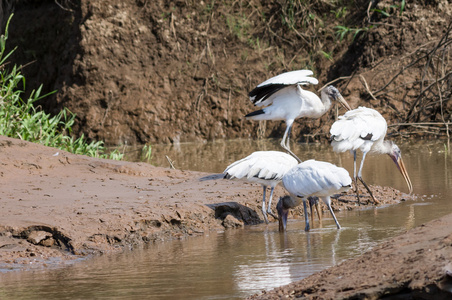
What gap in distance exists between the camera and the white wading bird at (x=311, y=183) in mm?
5898

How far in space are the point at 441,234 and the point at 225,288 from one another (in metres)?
1.30

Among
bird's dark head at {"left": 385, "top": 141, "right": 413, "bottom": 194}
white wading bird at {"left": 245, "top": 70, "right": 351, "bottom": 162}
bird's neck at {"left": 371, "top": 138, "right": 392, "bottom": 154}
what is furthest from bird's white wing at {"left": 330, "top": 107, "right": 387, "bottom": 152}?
white wading bird at {"left": 245, "top": 70, "right": 351, "bottom": 162}

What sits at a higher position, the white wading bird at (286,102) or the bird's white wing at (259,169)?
the white wading bird at (286,102)

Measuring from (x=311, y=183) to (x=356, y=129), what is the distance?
2097 millimetres

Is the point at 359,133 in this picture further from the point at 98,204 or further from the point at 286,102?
the point at 98,204

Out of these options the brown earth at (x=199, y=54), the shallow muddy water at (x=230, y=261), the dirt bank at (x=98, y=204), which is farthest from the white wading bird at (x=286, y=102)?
the brown earth at (x=199, y=54)

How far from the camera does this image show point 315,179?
6027 mm

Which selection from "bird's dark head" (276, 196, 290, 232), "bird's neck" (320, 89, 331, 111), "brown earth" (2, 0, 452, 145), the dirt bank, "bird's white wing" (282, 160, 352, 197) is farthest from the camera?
"brown earth" (2, 0, 452, 145)

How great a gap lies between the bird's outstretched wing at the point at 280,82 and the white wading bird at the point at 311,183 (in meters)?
2.14

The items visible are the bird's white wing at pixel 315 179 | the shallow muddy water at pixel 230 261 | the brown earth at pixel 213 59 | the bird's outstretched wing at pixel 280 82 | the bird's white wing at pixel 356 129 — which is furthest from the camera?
the brown earth at pixel 213 59

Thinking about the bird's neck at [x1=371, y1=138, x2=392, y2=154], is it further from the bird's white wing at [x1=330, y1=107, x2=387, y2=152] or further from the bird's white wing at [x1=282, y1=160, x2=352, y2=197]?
the bird's white wing at [x1=282, y1=160, x2=352, y2=197]

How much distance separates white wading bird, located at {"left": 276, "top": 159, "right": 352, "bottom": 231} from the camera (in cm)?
590

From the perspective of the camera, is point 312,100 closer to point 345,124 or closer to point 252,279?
Answer: point 345,124

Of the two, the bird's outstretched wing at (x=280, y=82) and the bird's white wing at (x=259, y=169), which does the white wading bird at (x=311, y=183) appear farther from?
the bird's outstretched wing at (x=280, y=82)
